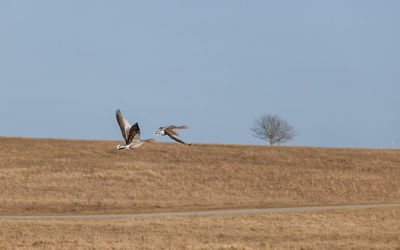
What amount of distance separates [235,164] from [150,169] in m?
10.7

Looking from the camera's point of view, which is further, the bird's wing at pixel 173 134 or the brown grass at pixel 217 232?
the brown grass at pixel 217 232

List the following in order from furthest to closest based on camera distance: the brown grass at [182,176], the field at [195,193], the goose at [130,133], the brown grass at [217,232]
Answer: the brown grass at [182,176]
the field at [195,193]
the brown grass at [217,232]
the goose at [130,133]

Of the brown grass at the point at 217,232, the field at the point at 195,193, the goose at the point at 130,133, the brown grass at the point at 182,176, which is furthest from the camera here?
the brown grass at the point at 182,176

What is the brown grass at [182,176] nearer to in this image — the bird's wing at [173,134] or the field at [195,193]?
the field at [195,193]

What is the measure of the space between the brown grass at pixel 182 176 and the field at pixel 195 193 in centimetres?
12

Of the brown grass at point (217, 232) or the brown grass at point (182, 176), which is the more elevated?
the brown grass at point (182, 176)

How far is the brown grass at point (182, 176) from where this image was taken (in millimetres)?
50438

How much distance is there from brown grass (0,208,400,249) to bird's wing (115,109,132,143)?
71.5 ft

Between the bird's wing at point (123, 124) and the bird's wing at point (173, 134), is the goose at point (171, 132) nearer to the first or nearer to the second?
the bird's wing at point (173, 134)

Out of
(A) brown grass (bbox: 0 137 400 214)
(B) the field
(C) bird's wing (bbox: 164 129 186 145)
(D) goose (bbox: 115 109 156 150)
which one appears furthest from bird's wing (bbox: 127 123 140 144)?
(A) brown grass (bbox: 0 137 400 214)

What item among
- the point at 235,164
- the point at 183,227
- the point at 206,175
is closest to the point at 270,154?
the point at 235,164

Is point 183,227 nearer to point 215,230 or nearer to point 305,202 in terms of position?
point 215,230

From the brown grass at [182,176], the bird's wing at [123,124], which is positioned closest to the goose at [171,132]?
the bird's wing at [123,124]

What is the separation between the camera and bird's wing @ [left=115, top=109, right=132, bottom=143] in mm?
4109
